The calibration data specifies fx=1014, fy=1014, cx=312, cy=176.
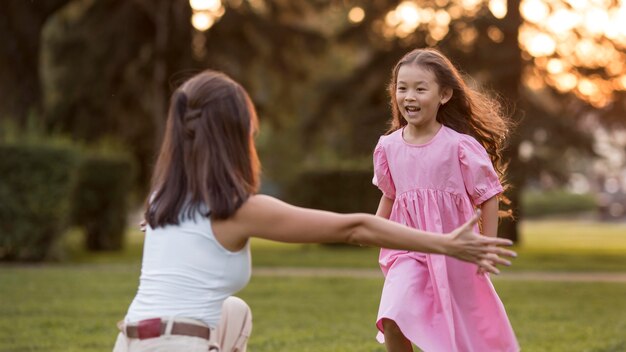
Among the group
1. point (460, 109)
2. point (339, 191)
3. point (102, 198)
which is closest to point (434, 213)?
point (460, 109)

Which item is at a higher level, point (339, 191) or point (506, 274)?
point (339, 191)

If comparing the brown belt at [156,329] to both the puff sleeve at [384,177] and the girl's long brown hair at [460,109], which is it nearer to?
the puff sleeve at [384,177]

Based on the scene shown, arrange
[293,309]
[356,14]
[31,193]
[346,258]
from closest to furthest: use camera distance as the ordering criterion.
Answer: [293,309]
[31,193]
[346,258]
[356,14]

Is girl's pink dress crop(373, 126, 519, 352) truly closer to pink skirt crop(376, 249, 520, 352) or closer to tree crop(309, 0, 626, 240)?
pink skirt crop(376, 249, 520, 352)

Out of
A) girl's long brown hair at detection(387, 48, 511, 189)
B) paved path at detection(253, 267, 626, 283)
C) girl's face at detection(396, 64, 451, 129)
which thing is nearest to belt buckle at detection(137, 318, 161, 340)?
girl's face at detection(396, 64, 451, 129)

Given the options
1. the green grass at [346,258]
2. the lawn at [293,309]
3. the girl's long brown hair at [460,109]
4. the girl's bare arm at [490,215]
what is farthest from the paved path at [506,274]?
the girl's bare arm at [490,215]

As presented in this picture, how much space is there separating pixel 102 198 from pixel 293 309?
9.45 metres

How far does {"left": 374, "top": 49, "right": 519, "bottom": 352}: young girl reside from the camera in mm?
4965

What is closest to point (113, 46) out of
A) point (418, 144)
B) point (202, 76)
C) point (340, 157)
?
point (340, 157)

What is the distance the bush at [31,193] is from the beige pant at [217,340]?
1229cm

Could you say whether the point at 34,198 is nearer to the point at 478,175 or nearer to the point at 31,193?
the point at 31,193

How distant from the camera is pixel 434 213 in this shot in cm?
507

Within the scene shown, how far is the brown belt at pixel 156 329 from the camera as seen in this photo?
332 centimetres

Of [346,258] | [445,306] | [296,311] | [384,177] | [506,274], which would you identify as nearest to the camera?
[445,306]
